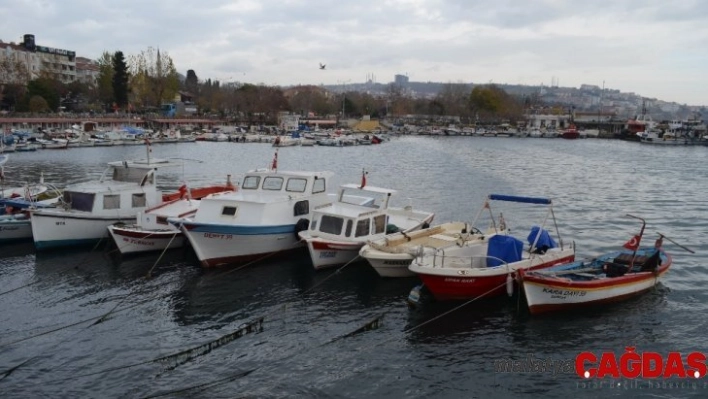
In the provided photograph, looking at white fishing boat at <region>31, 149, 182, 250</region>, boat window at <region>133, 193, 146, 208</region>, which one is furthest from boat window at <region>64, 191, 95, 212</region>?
boat window at <region>133, 193, 146, 208</region>

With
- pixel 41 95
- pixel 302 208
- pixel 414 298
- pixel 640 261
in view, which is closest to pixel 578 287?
pixel 640 261

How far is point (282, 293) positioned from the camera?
1994cm

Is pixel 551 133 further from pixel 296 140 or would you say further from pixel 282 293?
pixel 282 293

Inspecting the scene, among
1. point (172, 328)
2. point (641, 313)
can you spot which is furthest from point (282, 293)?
point (641, 313)

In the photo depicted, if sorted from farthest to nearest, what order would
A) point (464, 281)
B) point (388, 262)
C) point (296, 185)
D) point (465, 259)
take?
point (296, 185), point (388, 262), point (465, 259), point (464, 281)

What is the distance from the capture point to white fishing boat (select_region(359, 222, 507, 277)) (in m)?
20.1

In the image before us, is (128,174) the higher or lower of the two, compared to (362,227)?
higher

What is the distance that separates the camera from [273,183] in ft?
80.5

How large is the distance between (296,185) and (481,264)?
9033 mm

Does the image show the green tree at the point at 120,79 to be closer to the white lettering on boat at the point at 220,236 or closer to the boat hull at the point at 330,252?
the white lettering on boat at the point at 220,236

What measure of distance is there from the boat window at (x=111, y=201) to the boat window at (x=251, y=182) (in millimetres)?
6204

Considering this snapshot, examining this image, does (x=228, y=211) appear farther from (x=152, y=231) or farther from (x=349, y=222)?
(x=349, y=222)

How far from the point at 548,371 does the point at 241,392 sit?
25.7 feet

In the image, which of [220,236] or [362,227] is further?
[362,227]
